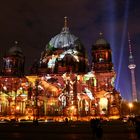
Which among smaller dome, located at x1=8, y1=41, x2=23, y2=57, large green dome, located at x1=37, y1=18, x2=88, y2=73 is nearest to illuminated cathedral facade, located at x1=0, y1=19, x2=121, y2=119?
large green dome, located at x1=37, y1=18, x2=88, y2=73

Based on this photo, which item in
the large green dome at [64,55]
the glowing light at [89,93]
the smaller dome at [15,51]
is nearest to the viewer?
the glowing light at [89,93]

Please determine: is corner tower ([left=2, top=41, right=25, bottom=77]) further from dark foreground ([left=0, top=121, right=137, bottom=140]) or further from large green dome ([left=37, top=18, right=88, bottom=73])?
dark foreground ([left=0, top=121, right=137, bottom=140])

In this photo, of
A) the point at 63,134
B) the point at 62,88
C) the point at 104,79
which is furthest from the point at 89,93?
the point at 63,134

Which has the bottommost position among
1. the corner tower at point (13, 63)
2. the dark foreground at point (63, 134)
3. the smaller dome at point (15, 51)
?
the dark foreground at point (63, 134)

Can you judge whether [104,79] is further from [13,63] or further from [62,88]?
[13,63]

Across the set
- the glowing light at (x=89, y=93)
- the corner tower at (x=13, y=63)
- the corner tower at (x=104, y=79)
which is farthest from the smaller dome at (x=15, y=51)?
the glowing light at (x=89, y=93)

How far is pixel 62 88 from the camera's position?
6378cm

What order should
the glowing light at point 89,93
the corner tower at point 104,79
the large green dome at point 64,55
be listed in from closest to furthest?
the corner tower at point 104,79 < the glowing light at point 89,93 < the large green dome at point 64,55

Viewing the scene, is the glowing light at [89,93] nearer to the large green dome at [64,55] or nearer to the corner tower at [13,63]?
the large green dome at [64,55]

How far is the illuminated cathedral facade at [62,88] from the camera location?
60344 millimetres

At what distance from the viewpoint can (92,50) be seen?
68.2 m

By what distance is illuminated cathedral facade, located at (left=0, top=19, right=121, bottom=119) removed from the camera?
198ft

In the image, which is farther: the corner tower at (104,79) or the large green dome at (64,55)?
the large green dome at (64,55)

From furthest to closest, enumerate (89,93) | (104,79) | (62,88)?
(62,88), (104,79), (89,93)
